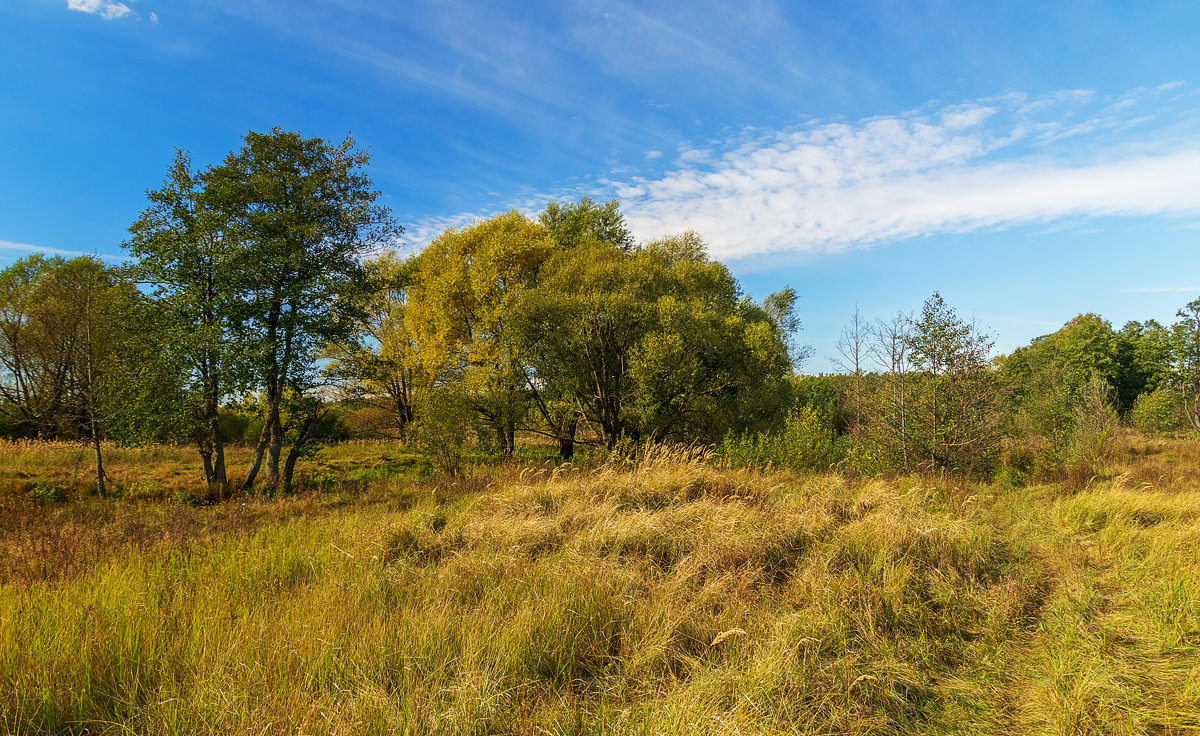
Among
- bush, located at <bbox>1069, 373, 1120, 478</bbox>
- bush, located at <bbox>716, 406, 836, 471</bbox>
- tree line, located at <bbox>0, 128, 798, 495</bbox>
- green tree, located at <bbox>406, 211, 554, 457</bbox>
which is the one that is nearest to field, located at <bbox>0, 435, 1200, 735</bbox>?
bush, located at <bbox>716, 406, 836, 471</bbox>

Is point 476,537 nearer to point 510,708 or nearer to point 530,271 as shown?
point 510,708

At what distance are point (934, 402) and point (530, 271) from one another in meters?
15.6

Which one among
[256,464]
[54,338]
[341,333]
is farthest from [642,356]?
[54,338]

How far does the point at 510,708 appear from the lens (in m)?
3.35

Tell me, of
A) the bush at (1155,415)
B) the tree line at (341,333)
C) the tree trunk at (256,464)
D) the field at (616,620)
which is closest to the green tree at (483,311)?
the tree line at (341,333)

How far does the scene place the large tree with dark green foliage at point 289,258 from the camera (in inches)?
556

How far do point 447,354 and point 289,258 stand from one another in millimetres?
8050

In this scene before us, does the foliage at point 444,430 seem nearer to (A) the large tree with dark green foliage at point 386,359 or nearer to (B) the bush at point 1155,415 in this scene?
(A) the large tree with dark green foliage at point 386,359

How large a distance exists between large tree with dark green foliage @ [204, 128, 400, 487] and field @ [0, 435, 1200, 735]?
6.76m

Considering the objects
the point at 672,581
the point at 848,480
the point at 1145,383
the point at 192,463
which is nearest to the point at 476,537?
the point at 672,581

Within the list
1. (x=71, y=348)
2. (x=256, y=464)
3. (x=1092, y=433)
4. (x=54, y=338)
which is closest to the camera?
(x=256, y=464)

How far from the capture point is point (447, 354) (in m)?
21.5

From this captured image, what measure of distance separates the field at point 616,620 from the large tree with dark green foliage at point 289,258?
22.2ft

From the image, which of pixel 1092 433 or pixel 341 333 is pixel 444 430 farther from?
pixel 1092 433
